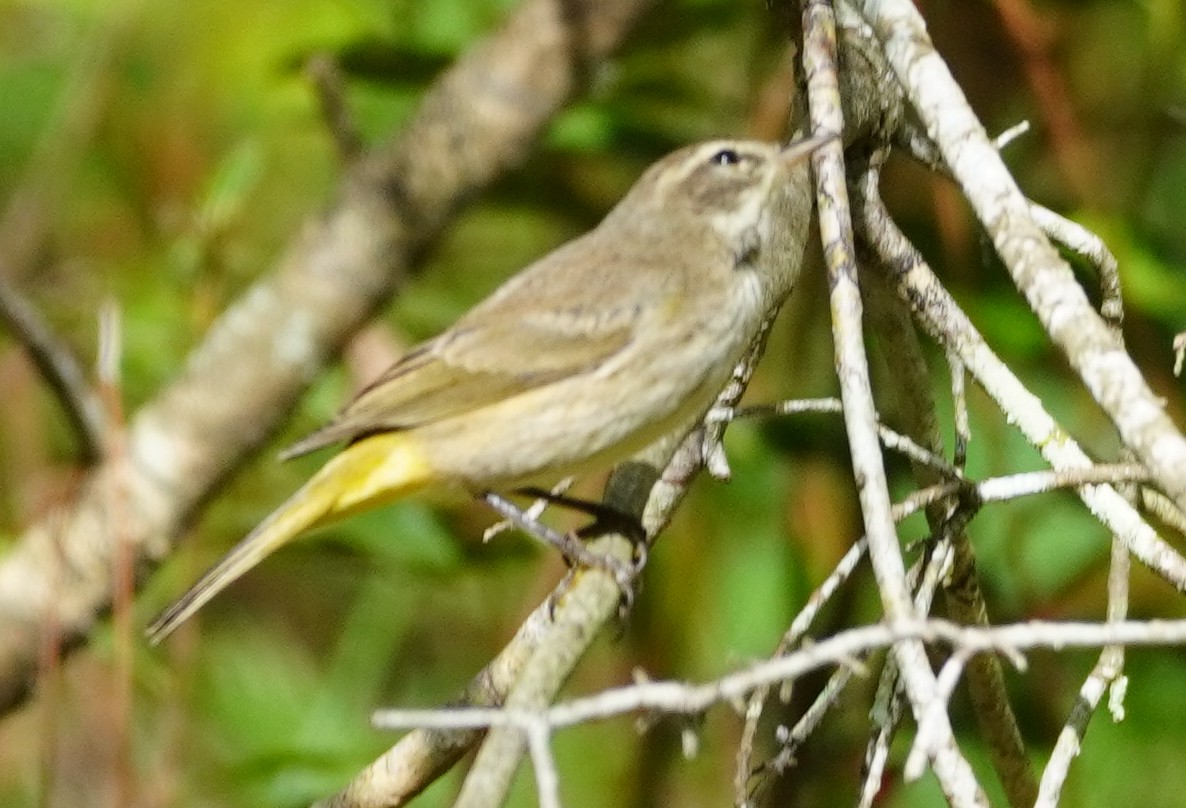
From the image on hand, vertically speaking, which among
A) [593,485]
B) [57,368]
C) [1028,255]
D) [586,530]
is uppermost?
[1028,255]

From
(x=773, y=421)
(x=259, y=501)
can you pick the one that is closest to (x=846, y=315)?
(x=773, y=421)

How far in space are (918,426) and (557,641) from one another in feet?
3.06

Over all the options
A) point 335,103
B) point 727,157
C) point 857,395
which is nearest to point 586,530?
point 727,157

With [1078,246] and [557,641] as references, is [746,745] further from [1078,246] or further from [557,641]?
[1078,246]

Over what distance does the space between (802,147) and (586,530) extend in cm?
79

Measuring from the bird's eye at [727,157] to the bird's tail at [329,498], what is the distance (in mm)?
857

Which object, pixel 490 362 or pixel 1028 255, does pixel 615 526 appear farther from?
pixel 1028 255

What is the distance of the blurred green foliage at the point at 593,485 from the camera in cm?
393

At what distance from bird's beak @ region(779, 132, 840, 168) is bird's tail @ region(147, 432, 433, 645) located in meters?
0.95

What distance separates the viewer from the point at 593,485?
15.1ft

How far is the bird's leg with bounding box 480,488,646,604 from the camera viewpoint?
2449mm

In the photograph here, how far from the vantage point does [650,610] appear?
4.37m

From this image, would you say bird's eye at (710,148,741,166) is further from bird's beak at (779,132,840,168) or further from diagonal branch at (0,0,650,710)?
diagonal branch at (0,0,650,710)

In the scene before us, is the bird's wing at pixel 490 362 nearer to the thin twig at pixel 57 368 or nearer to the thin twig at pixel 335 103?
the thin twig at pixel 335 103
